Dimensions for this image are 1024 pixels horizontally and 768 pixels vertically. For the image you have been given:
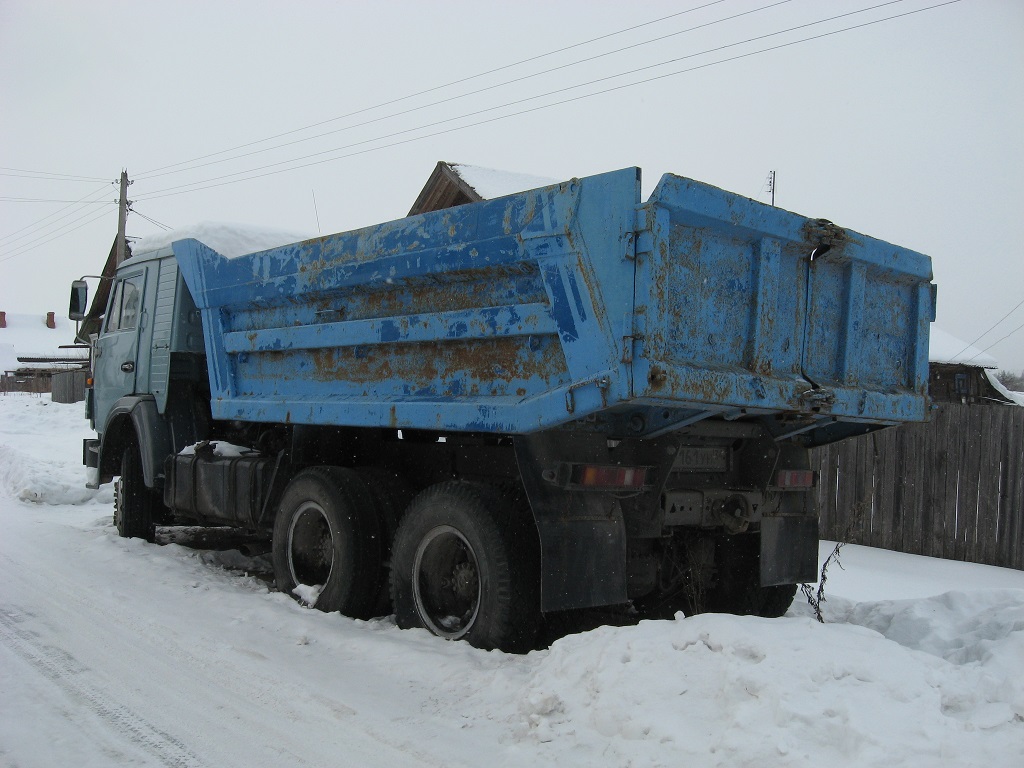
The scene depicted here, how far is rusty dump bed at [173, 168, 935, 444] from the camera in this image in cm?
385

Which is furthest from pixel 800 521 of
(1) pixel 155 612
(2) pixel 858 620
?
(1) pixel 155 612

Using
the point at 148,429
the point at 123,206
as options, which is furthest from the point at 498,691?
the point at 123,206

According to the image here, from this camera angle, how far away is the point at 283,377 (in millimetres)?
6285

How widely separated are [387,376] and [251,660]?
1.83m

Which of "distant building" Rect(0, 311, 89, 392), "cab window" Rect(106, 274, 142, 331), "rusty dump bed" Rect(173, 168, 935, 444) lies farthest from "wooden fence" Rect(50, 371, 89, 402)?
"rusty dump bed" Rect(173, 168, 935, 444)

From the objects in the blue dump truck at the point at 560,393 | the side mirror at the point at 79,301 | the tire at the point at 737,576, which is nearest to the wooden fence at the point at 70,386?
the side mirror at the point at 79,301

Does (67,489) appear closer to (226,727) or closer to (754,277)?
(226,727)

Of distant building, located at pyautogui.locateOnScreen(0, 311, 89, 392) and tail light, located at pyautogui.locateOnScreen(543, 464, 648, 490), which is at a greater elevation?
distant building, located at pyautogui.locateOnScreen(0, 311, 89, 392)

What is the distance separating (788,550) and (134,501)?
6241 millimetres

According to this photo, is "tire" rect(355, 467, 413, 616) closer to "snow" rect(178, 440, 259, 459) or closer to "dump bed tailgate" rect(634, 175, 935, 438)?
"snow" rect(178, 440, 259, 459)

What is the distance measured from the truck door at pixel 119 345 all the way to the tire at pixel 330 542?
3151 mm

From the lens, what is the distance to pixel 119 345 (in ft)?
28.0

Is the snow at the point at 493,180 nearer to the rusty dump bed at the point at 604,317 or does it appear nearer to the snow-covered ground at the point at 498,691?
the rusty dump bed at the point at 604,317

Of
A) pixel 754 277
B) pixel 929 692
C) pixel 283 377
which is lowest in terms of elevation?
pixel 929 692
